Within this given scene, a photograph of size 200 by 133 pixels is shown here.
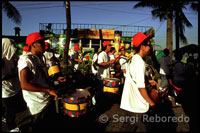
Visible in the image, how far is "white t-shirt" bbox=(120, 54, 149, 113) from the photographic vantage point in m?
1.85

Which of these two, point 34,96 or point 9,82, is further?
point 9,82

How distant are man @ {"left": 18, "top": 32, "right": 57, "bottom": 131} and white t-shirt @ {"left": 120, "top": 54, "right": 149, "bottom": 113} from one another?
3.49 ft

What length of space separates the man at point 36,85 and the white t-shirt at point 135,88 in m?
1.06

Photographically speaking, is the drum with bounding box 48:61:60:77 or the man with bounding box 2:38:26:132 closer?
the man with bounding box 2:38:26:132

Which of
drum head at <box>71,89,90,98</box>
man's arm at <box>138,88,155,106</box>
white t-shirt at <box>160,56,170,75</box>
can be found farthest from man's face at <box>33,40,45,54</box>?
white t-shirt at <box>160,56,170,75</box>

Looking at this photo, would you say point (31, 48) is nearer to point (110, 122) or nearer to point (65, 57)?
point (110, 122)

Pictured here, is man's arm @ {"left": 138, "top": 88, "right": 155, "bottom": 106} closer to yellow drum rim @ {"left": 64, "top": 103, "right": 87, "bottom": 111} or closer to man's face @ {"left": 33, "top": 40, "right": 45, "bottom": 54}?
yellow drum rim @ {"left": 64, "top": 103, "right": 87, "bottom": 111}

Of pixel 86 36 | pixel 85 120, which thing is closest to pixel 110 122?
pixel 85 120

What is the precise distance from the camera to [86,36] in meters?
16.7

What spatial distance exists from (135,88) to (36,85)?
141cm

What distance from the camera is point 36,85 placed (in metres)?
1.97

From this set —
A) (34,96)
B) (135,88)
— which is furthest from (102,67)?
(34,96)

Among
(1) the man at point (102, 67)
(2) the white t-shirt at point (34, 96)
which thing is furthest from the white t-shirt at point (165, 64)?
(2) the white t-shirt at point (34, 96)

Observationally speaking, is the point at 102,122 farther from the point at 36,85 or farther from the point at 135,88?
the point at 36,85
